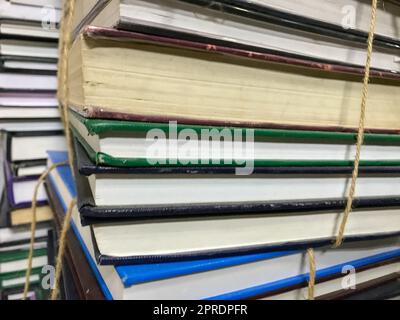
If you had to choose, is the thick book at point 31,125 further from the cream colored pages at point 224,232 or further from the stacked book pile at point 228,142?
the cream colored pages at point 224,232

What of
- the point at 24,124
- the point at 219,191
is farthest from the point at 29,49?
the point at 219,191

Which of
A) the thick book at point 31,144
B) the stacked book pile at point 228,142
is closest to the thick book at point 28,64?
the thick book at point 31,144

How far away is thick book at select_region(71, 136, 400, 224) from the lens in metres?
0.32

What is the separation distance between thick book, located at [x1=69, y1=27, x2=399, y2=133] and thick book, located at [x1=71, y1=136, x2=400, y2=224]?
2.0 inches

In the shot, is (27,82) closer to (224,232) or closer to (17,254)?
(17,254)

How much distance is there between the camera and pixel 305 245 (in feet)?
1.31

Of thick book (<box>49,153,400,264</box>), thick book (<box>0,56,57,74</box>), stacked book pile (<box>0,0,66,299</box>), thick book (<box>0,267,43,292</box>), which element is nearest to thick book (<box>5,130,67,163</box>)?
stacked book pile (<box>0,0,66,299</box>)

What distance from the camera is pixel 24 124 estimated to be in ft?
2.25

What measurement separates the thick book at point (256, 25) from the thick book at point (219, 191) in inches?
4.9

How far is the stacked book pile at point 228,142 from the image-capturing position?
0.99 feet

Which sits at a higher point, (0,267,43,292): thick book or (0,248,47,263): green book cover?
(0,248,47,263): green book cover

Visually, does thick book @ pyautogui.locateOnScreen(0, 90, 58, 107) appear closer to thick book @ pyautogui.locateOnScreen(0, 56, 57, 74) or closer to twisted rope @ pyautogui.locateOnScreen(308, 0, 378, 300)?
thick book @ pyautogui.locateOnScreen(0, 56, 57, 74)

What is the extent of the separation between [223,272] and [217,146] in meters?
0.14
